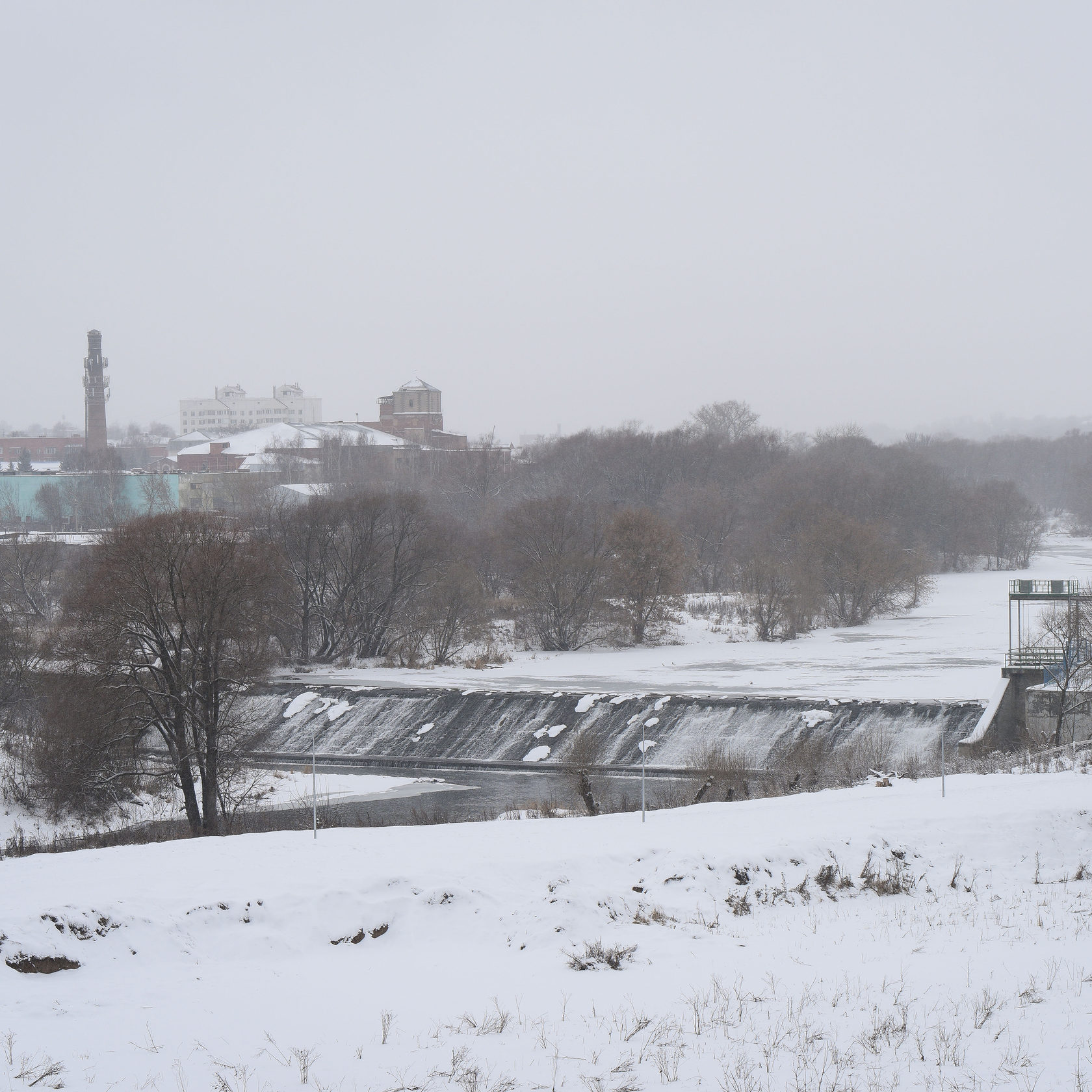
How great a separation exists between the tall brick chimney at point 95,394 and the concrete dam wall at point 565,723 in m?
108

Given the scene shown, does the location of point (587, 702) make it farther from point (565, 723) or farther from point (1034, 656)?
point (1034, 656)

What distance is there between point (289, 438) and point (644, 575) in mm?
90135

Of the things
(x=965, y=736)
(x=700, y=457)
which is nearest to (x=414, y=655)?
(x=965, y=736)

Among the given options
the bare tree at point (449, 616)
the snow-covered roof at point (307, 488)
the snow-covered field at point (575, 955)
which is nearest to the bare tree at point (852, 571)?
the bare tree at point (449, 616)

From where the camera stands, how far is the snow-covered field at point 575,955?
671 centimetres

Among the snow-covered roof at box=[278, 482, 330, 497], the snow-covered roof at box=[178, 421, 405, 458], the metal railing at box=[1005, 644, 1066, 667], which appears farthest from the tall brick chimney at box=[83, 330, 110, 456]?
the metal railing at box=[1005, 644, 1066, 667]

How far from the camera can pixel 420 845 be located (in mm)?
11508

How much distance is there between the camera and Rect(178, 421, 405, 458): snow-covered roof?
12525 centimetres

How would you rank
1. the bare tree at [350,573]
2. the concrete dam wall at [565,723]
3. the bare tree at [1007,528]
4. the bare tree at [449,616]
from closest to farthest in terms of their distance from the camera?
the concrete dam wall at [565,723] < the bare tree at [449,616] < the bare tree at [350,573] < the bare tree at [1007,528]

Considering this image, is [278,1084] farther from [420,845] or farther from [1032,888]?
[1032,888]

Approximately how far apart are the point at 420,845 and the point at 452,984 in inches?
131

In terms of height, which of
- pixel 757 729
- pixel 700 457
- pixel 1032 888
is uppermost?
pixel 700 457

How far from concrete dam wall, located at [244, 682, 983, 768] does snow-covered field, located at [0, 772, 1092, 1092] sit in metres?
15.4

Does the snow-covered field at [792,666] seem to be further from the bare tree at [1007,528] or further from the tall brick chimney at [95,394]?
the tall brick chimney at [95,394]
